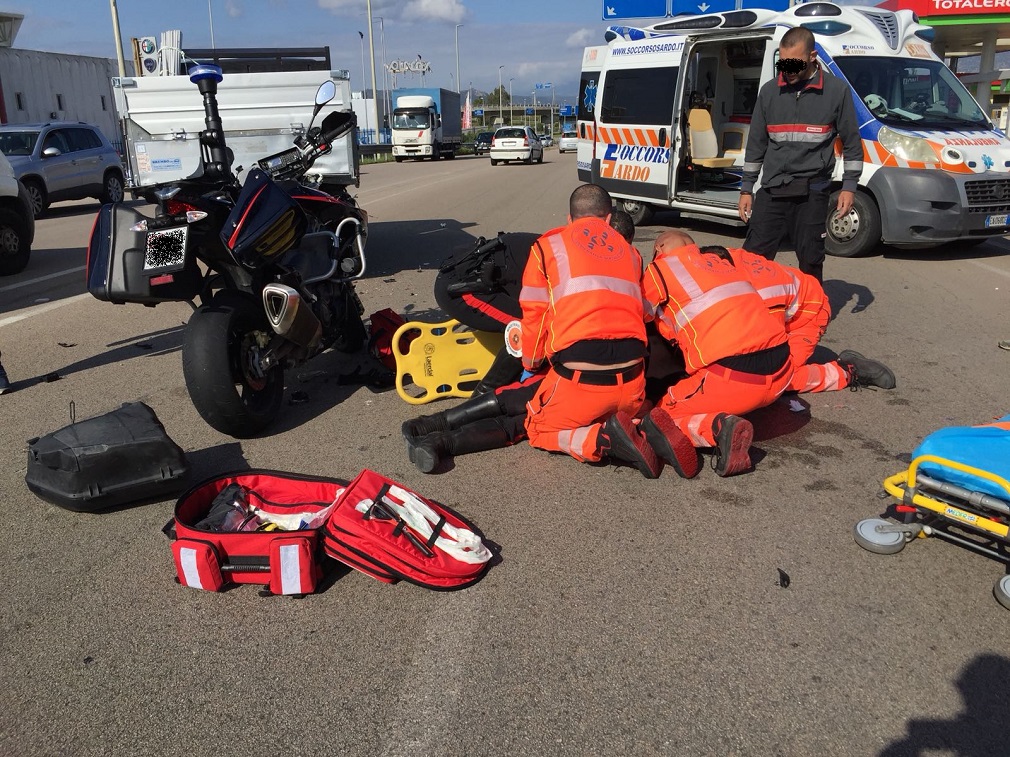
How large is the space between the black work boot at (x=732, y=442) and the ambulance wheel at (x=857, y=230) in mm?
6131

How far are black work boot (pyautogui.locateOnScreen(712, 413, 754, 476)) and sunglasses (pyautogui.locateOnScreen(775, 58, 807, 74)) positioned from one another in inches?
126

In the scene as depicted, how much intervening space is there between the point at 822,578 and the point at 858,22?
8824 mm

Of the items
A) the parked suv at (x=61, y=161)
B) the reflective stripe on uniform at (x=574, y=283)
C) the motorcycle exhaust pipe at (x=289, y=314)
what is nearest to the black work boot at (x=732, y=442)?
the reflective stripe on uniform at (x=574, y=283)

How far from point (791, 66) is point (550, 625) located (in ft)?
15.2

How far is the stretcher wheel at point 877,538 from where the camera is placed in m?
3.14

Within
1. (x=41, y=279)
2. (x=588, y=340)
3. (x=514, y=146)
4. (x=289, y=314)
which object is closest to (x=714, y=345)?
(x=588, y=340)

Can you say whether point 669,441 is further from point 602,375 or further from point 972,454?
point 972,454

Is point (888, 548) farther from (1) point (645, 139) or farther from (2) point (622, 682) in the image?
(1) point (645, 139)

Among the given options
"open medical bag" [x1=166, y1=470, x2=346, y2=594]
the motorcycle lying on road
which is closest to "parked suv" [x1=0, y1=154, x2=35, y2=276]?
the motorcycle lying on road

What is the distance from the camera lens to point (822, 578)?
3.01 meters

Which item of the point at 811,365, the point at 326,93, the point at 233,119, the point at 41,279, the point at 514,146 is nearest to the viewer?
the point at 811,365

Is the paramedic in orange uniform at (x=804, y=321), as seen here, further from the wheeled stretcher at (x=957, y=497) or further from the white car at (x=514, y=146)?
the white car at (x=514, y=146)

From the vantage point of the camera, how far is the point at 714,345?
3867 millimetres

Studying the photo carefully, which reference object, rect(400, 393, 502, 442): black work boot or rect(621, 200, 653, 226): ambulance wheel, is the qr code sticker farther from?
rect(621, 200, 653, 226): ambulance wheel
